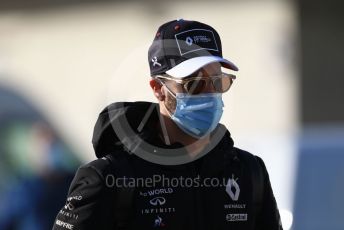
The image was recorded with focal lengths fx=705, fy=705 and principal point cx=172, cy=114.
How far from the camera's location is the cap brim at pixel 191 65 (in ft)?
6.42

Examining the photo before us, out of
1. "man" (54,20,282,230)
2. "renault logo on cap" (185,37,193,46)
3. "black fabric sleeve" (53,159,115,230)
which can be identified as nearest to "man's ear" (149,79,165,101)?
"man" (54,20,282,230)

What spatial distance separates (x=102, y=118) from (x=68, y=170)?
298 cm

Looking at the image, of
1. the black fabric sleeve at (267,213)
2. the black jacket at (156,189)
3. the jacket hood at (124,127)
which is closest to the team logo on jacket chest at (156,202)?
the black jacket at (156,189)

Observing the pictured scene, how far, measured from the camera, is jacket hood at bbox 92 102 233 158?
6.53 feet

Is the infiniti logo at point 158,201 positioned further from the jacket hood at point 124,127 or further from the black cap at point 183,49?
the black cap at point 183,49

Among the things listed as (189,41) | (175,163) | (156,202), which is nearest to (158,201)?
(156,202)

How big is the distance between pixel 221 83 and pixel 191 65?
4.9 inches

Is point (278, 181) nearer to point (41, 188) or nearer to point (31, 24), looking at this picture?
point (41, 188)

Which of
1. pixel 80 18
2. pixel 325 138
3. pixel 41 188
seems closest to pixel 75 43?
pixel 80 18

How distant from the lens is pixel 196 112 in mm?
2084

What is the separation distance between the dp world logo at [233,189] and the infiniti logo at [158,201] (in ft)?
0.66

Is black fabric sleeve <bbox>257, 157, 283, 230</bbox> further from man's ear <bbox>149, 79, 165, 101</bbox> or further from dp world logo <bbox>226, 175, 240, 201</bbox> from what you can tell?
man's ear <bbox>149, 79, 165, 101</bbox>

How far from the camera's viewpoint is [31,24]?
6.69 m

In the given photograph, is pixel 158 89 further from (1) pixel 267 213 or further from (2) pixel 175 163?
(1) pixel 267 213
